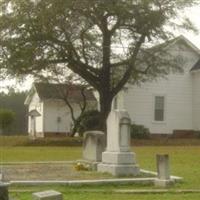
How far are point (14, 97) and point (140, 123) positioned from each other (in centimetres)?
3493

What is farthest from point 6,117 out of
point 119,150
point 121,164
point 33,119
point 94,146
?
point 121,164

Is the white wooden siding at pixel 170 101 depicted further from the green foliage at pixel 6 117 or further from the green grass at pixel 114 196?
the green grass at pixel 114 196

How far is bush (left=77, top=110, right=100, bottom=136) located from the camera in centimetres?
4779

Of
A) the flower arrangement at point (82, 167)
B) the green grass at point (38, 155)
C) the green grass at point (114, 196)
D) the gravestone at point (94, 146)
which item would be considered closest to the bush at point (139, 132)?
the green grass at point (38, 155)

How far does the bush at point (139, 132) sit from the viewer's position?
4672cm

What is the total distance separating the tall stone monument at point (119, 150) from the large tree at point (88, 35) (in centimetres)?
2000

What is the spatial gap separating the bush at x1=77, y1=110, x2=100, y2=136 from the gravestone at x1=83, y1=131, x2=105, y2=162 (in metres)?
24.4

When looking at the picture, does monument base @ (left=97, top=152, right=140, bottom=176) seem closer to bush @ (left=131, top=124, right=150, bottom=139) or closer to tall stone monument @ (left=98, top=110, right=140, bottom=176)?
tall stone monument @ (left=98, top=110, right=140, bottom=176)

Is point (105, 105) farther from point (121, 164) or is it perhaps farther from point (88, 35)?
point (121, 164)

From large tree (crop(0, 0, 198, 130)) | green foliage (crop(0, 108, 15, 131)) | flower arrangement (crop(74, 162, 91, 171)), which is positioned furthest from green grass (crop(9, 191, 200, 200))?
green foliage (crop(0, 108, 15, 131))

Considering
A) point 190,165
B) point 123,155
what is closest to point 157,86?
point 190,165

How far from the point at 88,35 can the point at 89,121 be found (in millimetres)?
8570

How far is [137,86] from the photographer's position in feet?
158

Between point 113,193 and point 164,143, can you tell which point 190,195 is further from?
point 164,143
